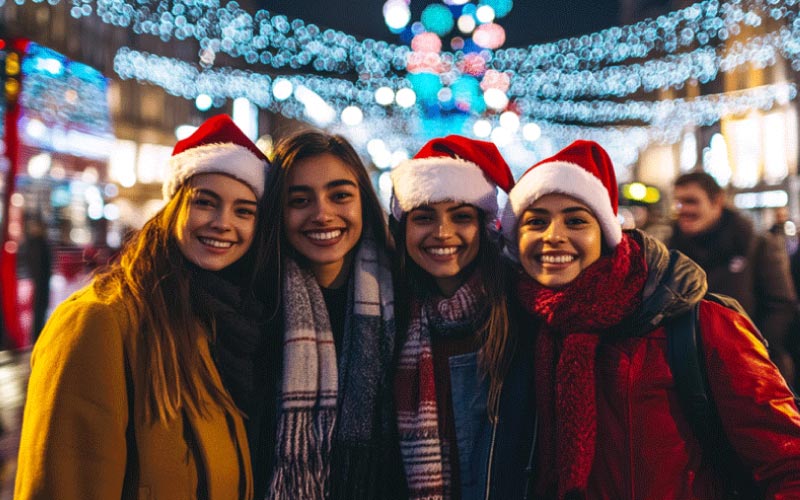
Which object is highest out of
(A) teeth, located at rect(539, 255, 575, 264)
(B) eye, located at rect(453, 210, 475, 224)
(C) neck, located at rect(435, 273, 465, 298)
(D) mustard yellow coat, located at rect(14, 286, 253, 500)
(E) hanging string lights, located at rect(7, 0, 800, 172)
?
(E) hanging string lights, located at rect(7, 0, 800, 172)

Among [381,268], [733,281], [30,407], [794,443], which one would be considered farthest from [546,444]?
[733,281]

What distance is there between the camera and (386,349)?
241 centimetres

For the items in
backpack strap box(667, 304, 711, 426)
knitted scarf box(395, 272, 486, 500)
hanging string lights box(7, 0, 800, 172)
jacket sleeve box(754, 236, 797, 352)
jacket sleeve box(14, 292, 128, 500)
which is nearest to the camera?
jacket sleeve box(14, 292, 128, 500)

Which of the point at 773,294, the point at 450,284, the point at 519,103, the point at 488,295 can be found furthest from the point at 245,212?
the point at 519,103

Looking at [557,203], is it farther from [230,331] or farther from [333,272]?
[230,331]

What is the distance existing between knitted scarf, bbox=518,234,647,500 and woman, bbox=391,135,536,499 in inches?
7.0

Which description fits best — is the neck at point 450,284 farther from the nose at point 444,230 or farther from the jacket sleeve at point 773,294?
the jacket sleeve at point 773,294

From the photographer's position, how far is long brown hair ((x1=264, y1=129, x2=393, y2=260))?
2475 millimetres

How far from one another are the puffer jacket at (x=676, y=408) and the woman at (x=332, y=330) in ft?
1.96

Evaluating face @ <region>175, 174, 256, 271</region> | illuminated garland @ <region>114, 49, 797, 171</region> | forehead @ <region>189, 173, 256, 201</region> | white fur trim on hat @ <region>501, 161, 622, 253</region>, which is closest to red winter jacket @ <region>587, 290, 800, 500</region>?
white fur trim on hat @ <region>501, 161, 622, 253</region>

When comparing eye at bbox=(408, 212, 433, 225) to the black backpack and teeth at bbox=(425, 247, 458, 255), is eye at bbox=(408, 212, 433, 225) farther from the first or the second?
the black backpack

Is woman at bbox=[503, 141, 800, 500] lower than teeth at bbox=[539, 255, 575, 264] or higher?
lower

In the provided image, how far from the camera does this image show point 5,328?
22.1 feet

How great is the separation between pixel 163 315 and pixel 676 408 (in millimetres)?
1813
